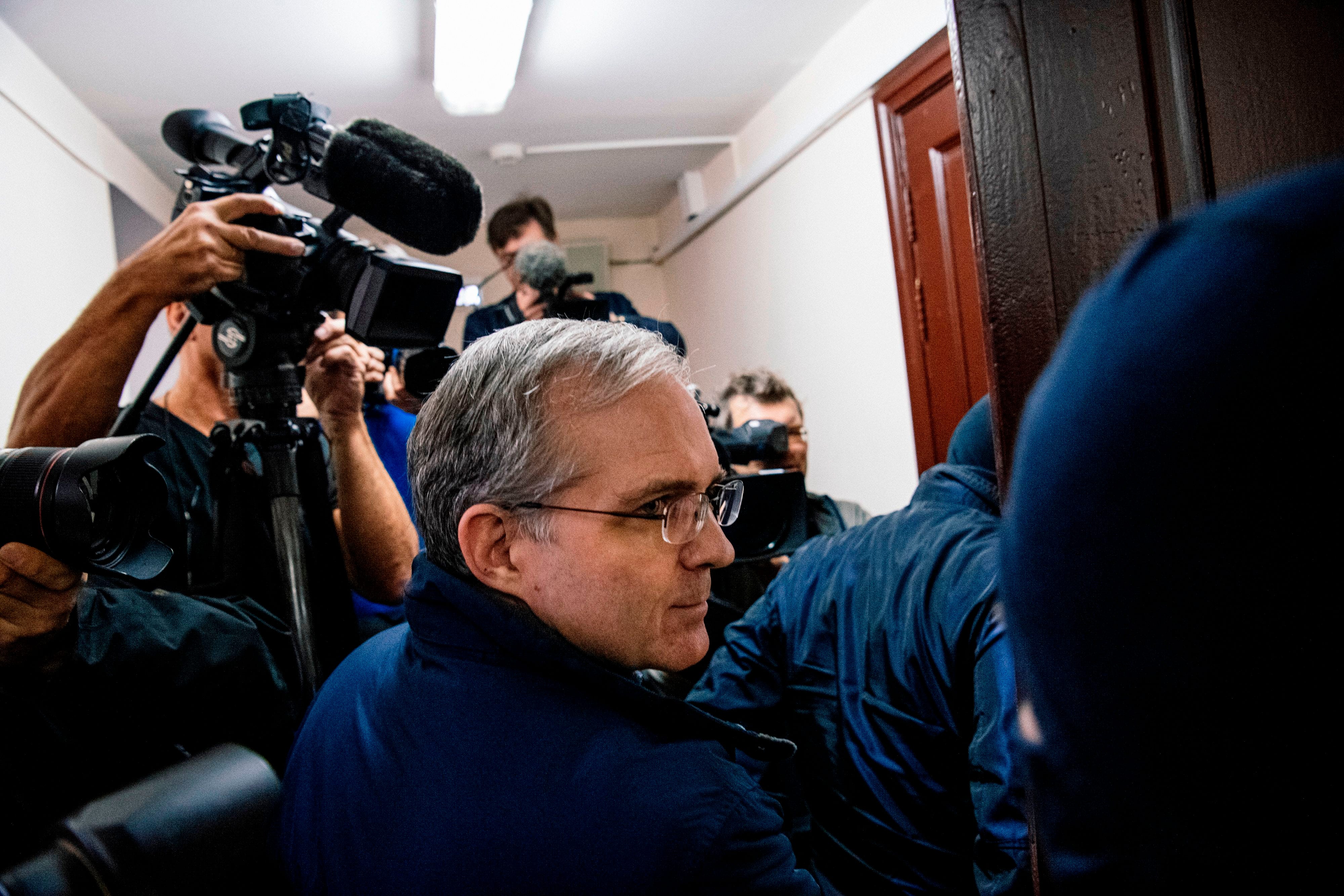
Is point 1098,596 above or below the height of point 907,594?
above

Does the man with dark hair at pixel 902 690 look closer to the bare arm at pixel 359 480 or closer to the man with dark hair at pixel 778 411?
the bare arm at pixel 359 480

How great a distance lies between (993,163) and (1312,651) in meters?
0.50

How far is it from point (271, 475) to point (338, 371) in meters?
0.24

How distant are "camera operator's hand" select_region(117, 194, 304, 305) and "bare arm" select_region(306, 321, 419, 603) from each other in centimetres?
24

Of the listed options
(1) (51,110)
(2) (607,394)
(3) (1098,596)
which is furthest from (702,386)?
(3) (1098,596)

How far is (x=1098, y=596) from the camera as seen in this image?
290 millimetres

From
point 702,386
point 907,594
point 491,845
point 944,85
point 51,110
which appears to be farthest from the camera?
point 702,386

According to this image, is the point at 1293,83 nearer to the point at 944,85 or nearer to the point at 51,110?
the point at 944,85

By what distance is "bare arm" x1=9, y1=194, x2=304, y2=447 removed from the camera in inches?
40.9

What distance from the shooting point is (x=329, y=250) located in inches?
45.7

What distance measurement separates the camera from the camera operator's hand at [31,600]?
0.74 metres

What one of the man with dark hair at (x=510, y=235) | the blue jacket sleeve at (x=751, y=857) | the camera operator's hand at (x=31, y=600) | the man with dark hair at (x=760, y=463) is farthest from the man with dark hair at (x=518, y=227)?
the blue jacket sleeve at (x=751, y=857)

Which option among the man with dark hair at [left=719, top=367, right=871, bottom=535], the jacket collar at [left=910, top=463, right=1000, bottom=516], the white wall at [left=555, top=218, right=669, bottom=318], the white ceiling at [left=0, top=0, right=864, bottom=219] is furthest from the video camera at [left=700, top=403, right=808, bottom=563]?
the white wall at [left=555, top=218, right=669, bottom=318]

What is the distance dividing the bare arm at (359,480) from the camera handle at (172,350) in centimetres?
16
